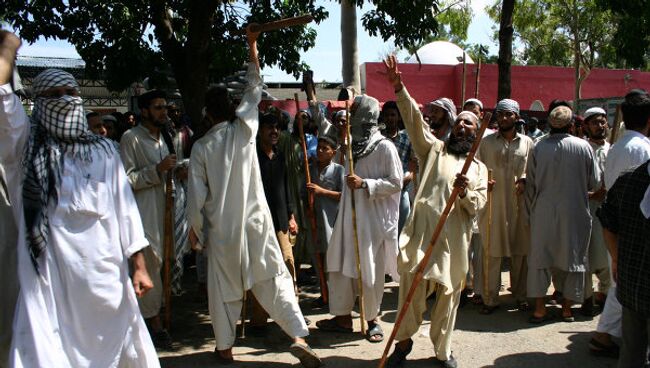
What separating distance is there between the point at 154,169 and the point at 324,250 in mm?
2071

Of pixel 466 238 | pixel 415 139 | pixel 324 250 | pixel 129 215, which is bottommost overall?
pixel 324 250

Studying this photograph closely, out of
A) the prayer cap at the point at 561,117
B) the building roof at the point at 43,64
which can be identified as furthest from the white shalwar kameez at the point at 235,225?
the building roof at the point at 43,64

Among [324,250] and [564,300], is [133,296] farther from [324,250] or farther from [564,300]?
[564,300]

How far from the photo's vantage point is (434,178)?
4.54m

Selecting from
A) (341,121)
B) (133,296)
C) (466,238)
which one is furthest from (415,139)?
(133,296)

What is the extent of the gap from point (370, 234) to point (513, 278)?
6.60 ft

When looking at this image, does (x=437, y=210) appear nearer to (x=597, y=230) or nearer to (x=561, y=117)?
(x=561, y=117)

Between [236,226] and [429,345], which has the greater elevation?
[236,226]

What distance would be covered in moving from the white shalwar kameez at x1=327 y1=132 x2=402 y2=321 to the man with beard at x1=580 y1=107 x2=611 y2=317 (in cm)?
203

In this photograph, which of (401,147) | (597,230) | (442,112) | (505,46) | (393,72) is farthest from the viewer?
(505,46)

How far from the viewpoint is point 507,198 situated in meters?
→ 6.20

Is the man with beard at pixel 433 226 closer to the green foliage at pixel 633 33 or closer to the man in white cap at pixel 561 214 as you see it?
the man in white cap at pixel 561 214

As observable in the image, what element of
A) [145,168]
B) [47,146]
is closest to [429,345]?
[145,168]

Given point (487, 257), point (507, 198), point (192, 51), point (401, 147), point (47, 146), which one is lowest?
point (487, 257)
